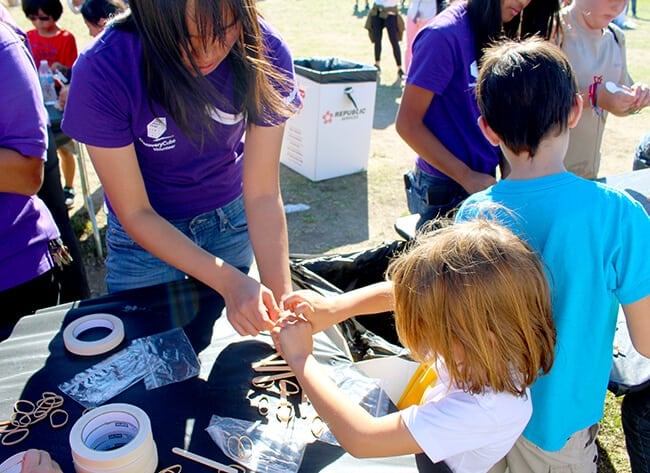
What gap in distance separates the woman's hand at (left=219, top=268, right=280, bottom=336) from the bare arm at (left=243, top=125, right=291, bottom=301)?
0.16 metres

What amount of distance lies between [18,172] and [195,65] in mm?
567

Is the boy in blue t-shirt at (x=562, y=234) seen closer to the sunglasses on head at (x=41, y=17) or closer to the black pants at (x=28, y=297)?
the black pants at (x=28, y=297)

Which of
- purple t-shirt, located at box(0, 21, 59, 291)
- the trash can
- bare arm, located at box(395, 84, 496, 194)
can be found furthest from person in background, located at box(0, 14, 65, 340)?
the trash can

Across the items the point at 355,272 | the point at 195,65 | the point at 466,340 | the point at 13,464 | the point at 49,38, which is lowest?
the point at 355,272

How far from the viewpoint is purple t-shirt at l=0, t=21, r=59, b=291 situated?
4.74ft

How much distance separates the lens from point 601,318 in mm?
1212

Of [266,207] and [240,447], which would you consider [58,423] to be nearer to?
[240,447]

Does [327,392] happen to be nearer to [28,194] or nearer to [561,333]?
[561,333]

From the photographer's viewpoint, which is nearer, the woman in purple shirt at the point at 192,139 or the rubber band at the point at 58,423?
the rubber band at the point at 58,423

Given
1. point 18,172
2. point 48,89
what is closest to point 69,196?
point 48,89

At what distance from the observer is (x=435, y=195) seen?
2.27 m

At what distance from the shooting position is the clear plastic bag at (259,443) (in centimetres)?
109

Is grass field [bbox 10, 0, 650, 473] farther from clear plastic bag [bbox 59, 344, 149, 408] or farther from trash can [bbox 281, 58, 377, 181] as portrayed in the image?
clear plastic bag [bbox 59, 344, 149, 408]

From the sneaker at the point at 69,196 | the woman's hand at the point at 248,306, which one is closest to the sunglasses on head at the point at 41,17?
the sneaker at the point at 69,196
